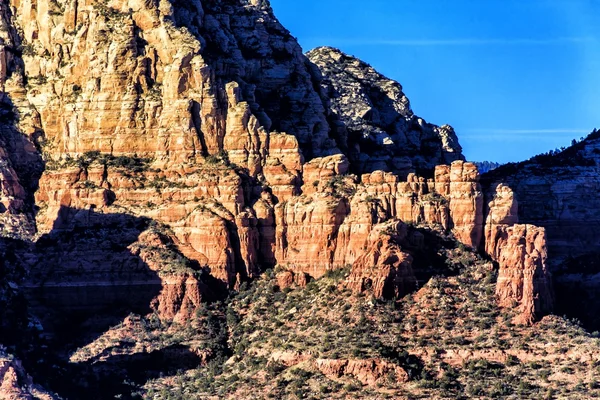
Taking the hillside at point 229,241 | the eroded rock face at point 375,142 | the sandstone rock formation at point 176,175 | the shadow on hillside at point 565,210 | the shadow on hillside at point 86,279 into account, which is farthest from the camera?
the eroded rock face at point 375,142

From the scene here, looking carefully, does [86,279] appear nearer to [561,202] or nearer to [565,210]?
[561,202]

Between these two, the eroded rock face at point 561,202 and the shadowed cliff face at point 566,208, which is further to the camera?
the eroded rock face at point 561,202

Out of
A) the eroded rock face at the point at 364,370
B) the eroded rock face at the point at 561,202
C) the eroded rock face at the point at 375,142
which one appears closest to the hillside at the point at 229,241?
the eroded rock face at the point at 364,370

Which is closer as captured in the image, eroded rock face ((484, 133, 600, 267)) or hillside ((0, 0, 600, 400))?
hillside ((0, 0, 600, 400))

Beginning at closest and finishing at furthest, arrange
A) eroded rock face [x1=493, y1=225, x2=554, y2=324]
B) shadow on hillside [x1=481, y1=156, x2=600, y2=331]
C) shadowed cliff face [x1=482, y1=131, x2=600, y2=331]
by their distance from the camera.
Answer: eroded rock face [x1=493, y1=225, x2=554, y2=324] < shadowed cliff face [x1=482, y1=131, x2=600, y2=331] < shadow on hillside [x1=481, y1=156, x2=600, y2=331]

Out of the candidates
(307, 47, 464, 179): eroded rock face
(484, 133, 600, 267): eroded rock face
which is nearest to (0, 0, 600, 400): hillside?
(484, 133, 600, 267): eroded rock face

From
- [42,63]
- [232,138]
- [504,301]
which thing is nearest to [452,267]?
[504,301]

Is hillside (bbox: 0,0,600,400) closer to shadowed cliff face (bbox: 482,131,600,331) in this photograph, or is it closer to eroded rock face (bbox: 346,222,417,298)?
eroded rock face (bbox: 346,222,417,298)

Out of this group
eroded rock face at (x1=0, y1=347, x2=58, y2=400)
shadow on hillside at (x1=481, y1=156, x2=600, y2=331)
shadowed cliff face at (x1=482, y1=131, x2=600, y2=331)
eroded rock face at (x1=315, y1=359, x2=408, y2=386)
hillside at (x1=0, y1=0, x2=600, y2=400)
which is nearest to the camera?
eroded rock face at (x1=0, y1=347, x2=58, y2=400)

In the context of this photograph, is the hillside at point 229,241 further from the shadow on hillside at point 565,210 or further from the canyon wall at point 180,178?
the shadow on hillside at point 565,210

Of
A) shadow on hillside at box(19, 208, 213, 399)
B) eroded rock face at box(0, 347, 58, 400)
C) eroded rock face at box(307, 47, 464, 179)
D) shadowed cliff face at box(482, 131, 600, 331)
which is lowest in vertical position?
eroded rock face at box(0, 347, 58, 400)

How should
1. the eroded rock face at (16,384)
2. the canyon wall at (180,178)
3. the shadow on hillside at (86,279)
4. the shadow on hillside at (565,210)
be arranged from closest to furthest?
the eroded rock face at (16,384), the canyon wall at (180,178), the shadow on hillside at (86,279), the shadow on hillside at (565,210)

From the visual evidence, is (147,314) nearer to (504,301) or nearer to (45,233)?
(45,233)

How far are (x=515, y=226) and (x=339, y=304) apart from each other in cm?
1069
